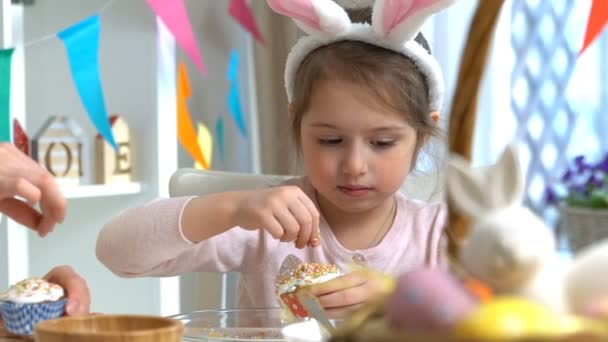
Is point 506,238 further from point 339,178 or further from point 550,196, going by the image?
point 550,196

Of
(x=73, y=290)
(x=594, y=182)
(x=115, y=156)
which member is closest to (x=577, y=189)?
(x=594, y=182)

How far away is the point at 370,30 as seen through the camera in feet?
3.75

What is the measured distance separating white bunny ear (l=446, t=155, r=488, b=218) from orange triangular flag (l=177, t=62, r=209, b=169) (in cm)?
185

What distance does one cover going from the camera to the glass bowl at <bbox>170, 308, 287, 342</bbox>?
27.0 inches

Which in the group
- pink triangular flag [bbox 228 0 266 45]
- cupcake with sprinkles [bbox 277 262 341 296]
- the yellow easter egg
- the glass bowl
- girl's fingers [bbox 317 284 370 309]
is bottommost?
the glass bowl

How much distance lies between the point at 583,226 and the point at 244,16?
998 mm

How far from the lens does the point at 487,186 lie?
0.36 metres

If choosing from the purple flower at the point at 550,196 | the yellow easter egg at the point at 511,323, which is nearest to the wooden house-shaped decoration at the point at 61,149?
the purple flower at the point at 550,196

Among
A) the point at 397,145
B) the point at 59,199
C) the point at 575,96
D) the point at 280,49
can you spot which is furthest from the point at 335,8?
the point at 575,96

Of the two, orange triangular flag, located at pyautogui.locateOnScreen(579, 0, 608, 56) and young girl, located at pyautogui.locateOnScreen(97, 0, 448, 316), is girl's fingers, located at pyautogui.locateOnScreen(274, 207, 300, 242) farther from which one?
orange triangular flag, located at pyautogui.locateOnScreen(579, 0, 608, 56)

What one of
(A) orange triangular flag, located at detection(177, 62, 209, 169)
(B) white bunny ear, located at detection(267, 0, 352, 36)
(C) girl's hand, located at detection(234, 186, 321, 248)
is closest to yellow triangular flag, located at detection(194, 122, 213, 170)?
(A) orange triangular flag, located at detection(177, 62, 209, 169)

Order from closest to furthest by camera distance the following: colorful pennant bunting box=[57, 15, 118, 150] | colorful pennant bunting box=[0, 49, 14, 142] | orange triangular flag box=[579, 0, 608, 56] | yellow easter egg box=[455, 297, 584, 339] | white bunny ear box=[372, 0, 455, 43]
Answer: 1. yellow easter egg box=[455, 297, 584, 339]
2. white bunny ear box=[372, 0, 455, 43]
3. orange triangular flag box=[579, 0, 608, 56]
4. colorful pennant bunting box=[0, 49, 14, 142]
5. colorful pennant bunting box=[57, 15, 118, 150]

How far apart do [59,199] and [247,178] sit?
577 mm

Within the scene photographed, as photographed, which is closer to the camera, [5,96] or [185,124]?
[5,96]
